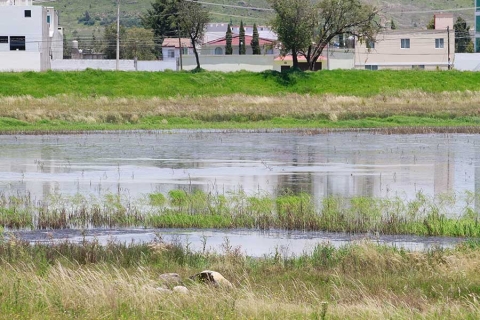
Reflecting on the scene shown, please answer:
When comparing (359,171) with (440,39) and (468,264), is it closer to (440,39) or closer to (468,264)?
(468,264)

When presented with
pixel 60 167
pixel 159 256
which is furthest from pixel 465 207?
pixel 60 167

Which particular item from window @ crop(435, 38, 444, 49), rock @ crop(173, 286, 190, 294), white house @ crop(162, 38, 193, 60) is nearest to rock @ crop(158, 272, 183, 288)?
rock @ crop(173, 286, 190, 294)

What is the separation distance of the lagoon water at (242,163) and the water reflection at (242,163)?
0.11 feet

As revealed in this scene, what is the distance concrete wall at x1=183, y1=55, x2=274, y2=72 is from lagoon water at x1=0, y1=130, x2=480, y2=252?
45.6 metres

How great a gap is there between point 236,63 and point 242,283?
8189 cm

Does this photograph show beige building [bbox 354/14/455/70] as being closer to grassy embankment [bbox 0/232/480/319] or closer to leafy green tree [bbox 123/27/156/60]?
leafy green tree [bbox 123/27/156/60]

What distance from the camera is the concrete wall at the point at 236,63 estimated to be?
9588 cm

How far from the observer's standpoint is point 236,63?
315 feet

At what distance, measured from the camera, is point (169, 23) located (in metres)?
126

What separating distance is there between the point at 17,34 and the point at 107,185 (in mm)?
64468

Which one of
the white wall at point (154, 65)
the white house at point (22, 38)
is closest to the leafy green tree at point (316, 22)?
the white wall at point (154, 65)

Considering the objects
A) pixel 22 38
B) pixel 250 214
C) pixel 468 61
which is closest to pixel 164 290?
pixel 250 214

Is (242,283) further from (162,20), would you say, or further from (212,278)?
(162,20)

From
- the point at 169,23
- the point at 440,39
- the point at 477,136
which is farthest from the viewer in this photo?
the point at 169,23
